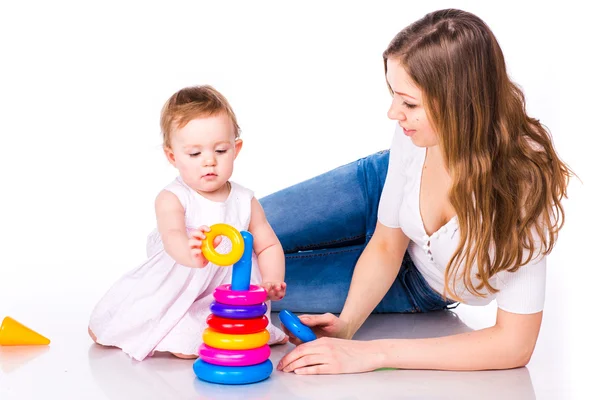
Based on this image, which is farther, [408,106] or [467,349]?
[467,349]

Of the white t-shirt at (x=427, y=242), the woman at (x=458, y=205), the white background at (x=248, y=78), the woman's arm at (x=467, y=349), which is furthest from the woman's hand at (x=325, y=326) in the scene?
the white background at (x=248, y=78)

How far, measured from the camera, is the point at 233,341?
251 centimetres

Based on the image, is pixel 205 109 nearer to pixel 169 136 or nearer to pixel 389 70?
pixel 169 136

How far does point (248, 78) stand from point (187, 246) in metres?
3.44

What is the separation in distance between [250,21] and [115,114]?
1.08 metres

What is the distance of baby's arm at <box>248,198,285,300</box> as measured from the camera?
2.85m

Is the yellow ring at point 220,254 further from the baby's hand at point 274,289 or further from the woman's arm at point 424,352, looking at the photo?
the woman's arm at point 424,352

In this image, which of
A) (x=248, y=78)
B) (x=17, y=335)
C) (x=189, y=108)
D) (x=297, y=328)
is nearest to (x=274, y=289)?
(x=297, y=328)

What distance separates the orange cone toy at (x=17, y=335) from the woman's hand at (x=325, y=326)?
2.69ft

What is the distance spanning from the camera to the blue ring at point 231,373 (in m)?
2.54

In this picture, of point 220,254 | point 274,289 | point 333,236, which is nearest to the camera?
point 220,254

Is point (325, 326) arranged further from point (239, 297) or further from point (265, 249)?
point (239, 297)

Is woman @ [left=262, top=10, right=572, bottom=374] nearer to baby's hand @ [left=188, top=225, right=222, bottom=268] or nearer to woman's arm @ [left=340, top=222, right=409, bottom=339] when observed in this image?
woman's arm @ [left=340, top=222, right=409, bottom=339]

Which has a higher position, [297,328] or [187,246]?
[187,246]
